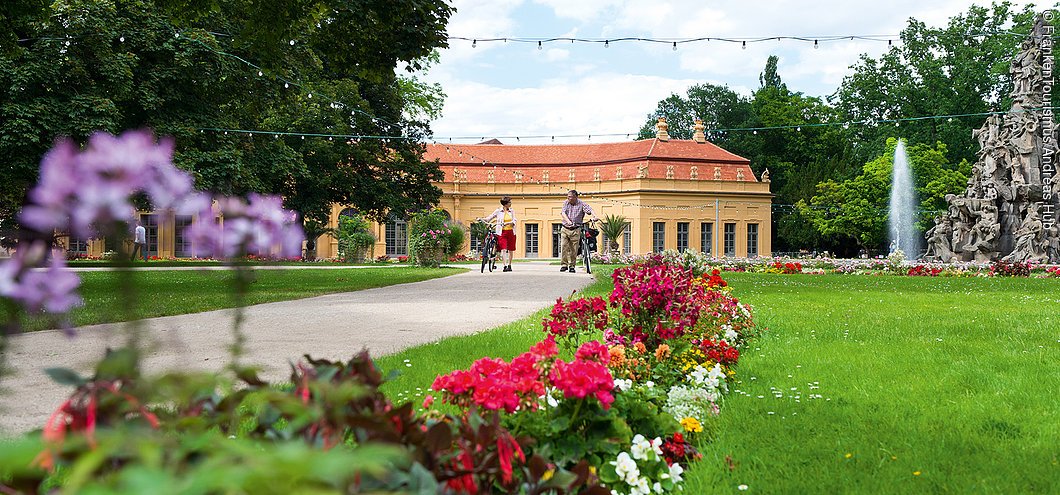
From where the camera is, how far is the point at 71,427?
94 centimetres

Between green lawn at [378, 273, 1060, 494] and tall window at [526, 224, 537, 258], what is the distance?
42.6 meters

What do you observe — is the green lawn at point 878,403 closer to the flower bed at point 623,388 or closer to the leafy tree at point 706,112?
the flower bed at point 623,388

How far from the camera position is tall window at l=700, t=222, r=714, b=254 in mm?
49500

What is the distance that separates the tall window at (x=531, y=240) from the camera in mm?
50125

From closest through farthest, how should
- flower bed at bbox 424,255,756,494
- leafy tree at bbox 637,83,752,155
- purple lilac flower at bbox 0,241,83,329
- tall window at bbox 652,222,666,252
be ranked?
purple lilac flower at bbox 0,241,83,329, flower bed at bbox 424,255,756,494, tall window at bbox 652,222,666,252, leafy tree at bbox 637,83,752,155

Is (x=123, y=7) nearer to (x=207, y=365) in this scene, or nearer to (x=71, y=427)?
(x=207, y=365)

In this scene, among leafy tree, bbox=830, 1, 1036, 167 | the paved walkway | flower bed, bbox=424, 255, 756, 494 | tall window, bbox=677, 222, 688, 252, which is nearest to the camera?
flower bed, bbox=424, 255, 756, 494

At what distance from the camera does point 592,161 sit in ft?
163

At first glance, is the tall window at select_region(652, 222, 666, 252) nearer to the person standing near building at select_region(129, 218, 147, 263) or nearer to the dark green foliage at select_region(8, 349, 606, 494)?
the person standing near building at select_region(129, 218, 147, 263)

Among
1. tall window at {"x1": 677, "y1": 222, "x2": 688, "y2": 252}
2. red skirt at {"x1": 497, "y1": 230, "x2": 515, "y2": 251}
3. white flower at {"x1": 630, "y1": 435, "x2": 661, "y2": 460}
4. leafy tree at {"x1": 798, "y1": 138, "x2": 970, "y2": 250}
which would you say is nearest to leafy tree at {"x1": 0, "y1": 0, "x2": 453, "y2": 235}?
red skirt at {"x1": 497, "y1": 230, "x2": 515, "y2": 251}

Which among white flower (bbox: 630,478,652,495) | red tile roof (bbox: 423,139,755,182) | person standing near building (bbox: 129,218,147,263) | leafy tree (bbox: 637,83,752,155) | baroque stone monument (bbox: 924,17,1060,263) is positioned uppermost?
leafy tree (bbox: 637,83,752,155)

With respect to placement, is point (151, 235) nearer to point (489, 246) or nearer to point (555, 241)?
point (555, 241)

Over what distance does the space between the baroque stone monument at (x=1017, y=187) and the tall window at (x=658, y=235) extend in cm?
2423

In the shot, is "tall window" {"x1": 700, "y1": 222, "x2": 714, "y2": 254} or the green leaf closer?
the green leaf
